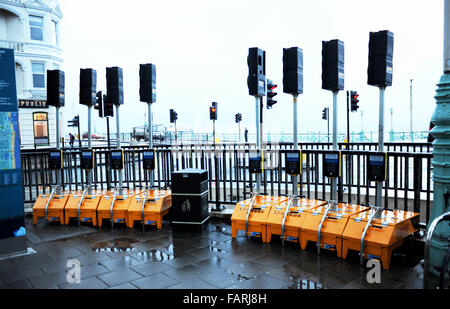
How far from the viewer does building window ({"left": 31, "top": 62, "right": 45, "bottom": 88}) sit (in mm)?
30656

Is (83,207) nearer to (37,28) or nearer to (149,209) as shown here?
(149,209)

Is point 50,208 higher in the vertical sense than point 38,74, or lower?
lower

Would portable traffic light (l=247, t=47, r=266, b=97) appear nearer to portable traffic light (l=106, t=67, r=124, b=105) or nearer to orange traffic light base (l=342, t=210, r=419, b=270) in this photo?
orange traffic light base (l=342, t=210, r=419, b=270)

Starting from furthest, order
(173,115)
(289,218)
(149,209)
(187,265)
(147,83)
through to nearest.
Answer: (173,115) < (147,83) < (149,209) < (289,218) < (187,265)

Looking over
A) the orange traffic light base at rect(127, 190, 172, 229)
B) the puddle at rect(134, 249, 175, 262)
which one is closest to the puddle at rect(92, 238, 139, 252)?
the puddle at rect(134, 249, 175, 262)

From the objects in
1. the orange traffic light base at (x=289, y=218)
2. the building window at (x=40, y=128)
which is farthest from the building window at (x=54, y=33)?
the orange traffic light base at (x=289, y=218)

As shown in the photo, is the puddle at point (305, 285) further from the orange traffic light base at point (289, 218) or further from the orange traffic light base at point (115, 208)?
the orange traffic light base at point (115, 208)

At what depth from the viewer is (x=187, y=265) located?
16.0 feet

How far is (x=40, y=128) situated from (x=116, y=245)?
29.1 metres

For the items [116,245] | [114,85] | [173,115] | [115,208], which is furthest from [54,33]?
[116,245]

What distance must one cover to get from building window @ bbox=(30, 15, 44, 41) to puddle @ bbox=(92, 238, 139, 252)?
31621 millimetres

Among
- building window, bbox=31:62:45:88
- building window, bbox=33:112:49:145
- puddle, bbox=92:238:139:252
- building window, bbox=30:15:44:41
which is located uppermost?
building window, bbox=30:15:44:41
